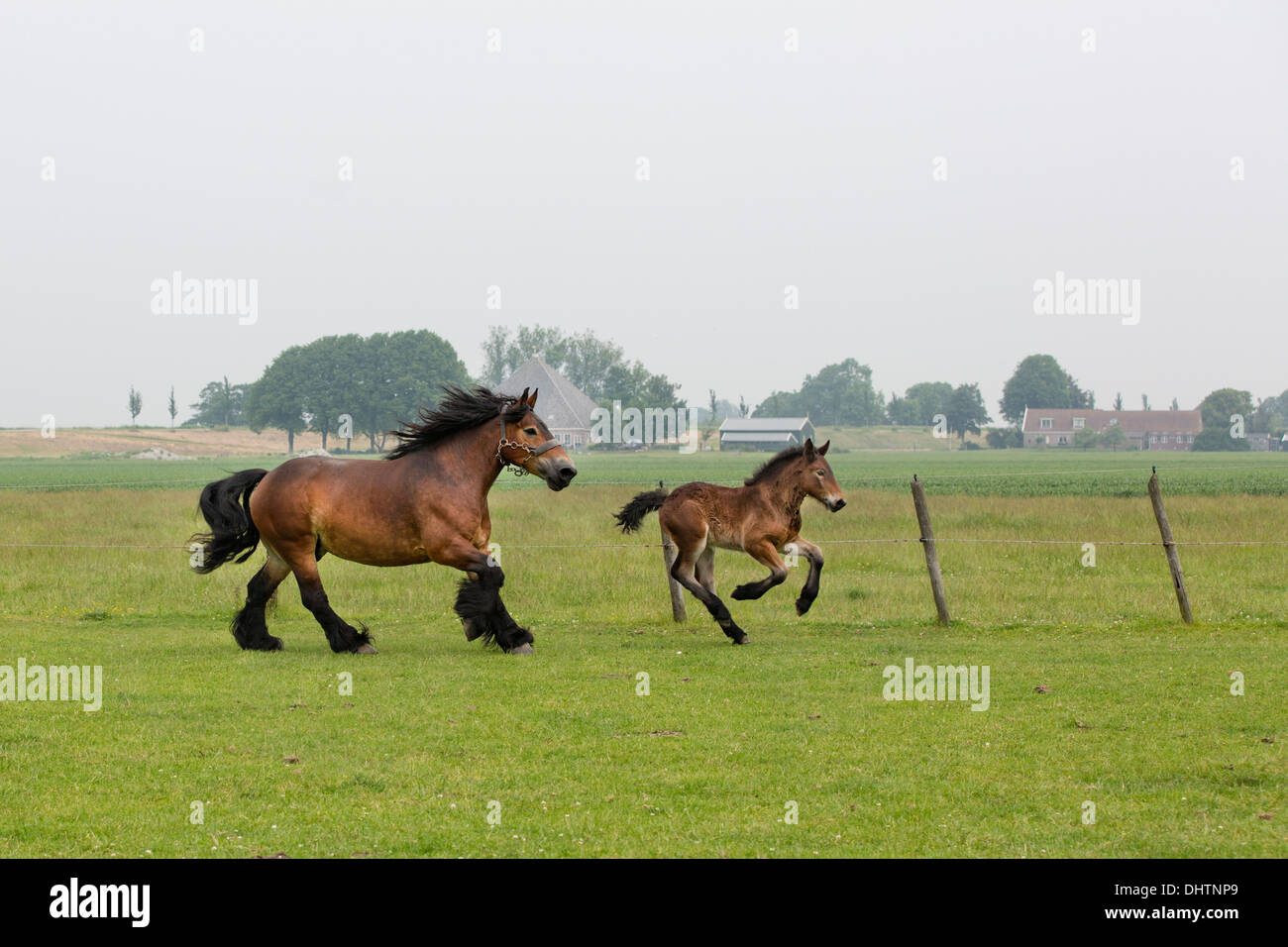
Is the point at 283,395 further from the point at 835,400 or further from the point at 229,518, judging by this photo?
the point at 229,518

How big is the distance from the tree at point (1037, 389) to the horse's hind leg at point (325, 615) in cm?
17598

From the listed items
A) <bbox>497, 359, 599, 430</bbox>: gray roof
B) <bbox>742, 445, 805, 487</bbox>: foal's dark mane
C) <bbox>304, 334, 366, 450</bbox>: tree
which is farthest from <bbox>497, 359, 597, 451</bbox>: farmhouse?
<bbox>742, 445, 805, 487</bbox>: foal's dark mane

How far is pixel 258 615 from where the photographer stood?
12797 mm

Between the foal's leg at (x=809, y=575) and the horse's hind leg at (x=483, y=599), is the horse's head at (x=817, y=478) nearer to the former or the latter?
the foal's leg at (x=809, y=575)

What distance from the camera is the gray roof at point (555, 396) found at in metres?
120

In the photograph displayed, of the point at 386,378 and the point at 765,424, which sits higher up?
the point at 386,378

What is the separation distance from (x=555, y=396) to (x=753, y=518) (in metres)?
111

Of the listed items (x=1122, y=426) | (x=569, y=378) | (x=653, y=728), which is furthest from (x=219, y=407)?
(x=653, y=728)

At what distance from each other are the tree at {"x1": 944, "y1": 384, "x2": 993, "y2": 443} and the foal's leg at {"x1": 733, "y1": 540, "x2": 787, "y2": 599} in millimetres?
159826

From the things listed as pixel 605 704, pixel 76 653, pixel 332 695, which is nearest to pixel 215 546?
pixel 76 653

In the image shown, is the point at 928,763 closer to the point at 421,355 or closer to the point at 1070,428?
the point at 421,355

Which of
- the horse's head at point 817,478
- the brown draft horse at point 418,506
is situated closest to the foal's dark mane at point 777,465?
the horse's head at point 817,478

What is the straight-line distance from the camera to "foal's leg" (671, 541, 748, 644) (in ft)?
42.7

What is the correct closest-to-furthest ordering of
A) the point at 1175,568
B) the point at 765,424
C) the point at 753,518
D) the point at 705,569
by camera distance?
the point at 753,518
the point at 705,569
the point at 1175,568
the point at 765,424
